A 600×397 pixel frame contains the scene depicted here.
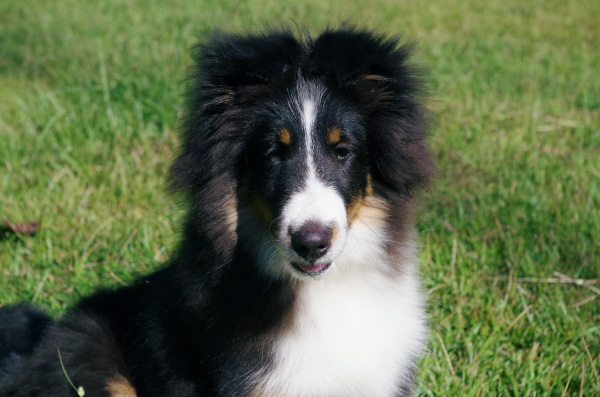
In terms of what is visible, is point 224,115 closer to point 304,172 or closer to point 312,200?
point 304,172

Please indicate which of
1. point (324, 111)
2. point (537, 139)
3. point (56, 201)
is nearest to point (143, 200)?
point (56, 201)

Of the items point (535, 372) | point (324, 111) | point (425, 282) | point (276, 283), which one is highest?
point (324, 111)

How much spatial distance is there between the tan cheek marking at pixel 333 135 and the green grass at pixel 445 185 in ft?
3.03

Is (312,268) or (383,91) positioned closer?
(312,268)

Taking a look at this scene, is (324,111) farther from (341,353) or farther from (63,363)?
(63,363)

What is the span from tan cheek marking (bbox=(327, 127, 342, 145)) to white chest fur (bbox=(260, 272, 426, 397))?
64 centimetres

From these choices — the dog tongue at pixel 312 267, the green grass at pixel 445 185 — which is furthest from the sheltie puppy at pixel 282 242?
the green grass at pixel 445 185

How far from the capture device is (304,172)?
2.82 metres

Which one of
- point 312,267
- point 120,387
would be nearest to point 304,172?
point 312,267

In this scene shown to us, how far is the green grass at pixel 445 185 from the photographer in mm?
3816

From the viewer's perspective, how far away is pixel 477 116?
6.58m

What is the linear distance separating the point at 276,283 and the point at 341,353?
42 centimetres

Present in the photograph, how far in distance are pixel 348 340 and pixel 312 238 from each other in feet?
1.94

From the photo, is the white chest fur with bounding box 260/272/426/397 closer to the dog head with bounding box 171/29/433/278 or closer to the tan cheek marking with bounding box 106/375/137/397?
the dog head with bounding box 171/29/433/278
